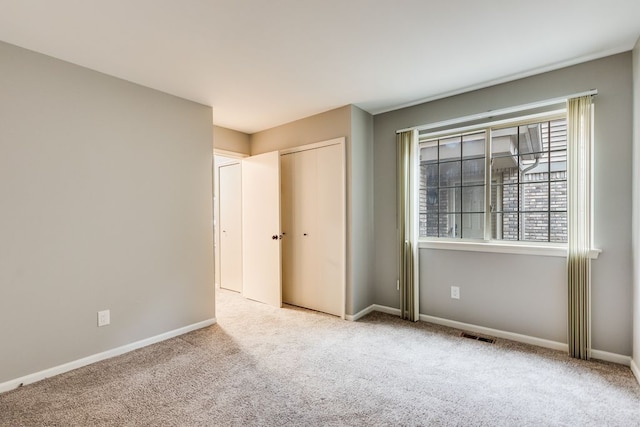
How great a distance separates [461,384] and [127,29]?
3202 millimetres

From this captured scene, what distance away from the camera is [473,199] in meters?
3.19

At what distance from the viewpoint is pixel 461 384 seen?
215 cm

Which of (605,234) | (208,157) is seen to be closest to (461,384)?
(605,234)

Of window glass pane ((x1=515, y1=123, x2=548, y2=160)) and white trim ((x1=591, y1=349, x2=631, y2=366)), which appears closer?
white trim ((x1=591, y1=349, x2=631, y2=366))

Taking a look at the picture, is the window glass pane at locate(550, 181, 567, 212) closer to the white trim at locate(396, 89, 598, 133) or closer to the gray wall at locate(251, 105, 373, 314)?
the white trim at locate(396, 89, 598, 133)

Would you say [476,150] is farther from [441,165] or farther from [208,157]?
[208,157]

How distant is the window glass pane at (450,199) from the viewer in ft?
10.8

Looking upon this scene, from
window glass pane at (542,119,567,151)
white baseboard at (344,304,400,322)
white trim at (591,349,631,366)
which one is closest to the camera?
white trim at (591,349,631,366)

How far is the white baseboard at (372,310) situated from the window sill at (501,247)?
2.70ft

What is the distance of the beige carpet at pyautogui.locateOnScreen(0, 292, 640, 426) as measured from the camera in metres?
1.81

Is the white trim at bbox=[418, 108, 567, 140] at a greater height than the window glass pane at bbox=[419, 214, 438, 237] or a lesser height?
greater

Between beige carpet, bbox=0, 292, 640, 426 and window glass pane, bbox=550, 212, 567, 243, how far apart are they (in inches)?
38.1

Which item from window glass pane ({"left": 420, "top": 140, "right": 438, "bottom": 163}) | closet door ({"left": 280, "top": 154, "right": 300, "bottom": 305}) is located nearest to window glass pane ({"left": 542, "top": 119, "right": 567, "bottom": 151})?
window glass pane ({"left": 420, "top": 140, "right": 438, "bottom": 163})

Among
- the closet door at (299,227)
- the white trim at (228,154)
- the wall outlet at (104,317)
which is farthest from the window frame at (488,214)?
the wall outlet at (104,317)
